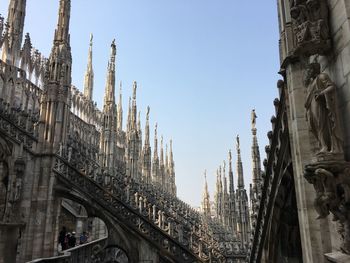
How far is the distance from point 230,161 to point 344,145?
112 ft

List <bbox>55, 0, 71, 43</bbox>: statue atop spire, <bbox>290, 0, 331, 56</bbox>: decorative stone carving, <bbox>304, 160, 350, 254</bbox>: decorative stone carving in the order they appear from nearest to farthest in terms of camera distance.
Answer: <bbox>304, 160, 350, 254</bbox>: decorative stone carving → <bbox>290, 0, 331, 56</bbox>: decorative stone carving → <bbox>55, 0, 71, 43</bbox>: statue atop spire

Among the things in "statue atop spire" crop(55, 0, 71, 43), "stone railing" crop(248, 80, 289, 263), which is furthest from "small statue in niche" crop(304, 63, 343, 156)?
"statue atop spire" crop(55, 0, 71, 43)

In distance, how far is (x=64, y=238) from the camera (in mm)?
14852

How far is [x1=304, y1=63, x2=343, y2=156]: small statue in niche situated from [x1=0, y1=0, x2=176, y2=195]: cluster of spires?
407 inches

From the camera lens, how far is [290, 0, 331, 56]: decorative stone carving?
4.45 metres

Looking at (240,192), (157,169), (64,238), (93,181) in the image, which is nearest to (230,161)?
(240,192)

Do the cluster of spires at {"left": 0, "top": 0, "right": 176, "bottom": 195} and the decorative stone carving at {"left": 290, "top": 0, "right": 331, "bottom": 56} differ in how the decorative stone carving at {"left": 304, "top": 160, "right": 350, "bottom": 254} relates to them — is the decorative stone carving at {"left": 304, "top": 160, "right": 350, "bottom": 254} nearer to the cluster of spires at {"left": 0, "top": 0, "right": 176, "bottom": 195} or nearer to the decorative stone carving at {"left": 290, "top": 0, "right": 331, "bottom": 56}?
the decorative stone carving at {"left": 290, "top": 0, "right": 331, "bottom": 56}

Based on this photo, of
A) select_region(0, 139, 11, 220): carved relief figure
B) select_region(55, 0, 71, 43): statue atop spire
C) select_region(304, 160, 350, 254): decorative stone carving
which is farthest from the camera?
select_region(55, 0, 71, 43): statue atop spire

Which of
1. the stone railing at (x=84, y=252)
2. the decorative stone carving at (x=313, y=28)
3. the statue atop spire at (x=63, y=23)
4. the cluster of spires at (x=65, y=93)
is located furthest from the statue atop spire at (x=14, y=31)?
the decorative stone carving at (x=313, y=28)

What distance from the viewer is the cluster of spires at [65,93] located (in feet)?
44.2

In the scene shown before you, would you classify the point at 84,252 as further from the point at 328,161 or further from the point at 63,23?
the point at 328,161

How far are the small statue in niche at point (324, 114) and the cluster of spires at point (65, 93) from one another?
10.3 meters

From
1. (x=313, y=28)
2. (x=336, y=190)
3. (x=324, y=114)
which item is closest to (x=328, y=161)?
(x=336, y=190)

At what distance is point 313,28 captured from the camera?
4.52 meters
